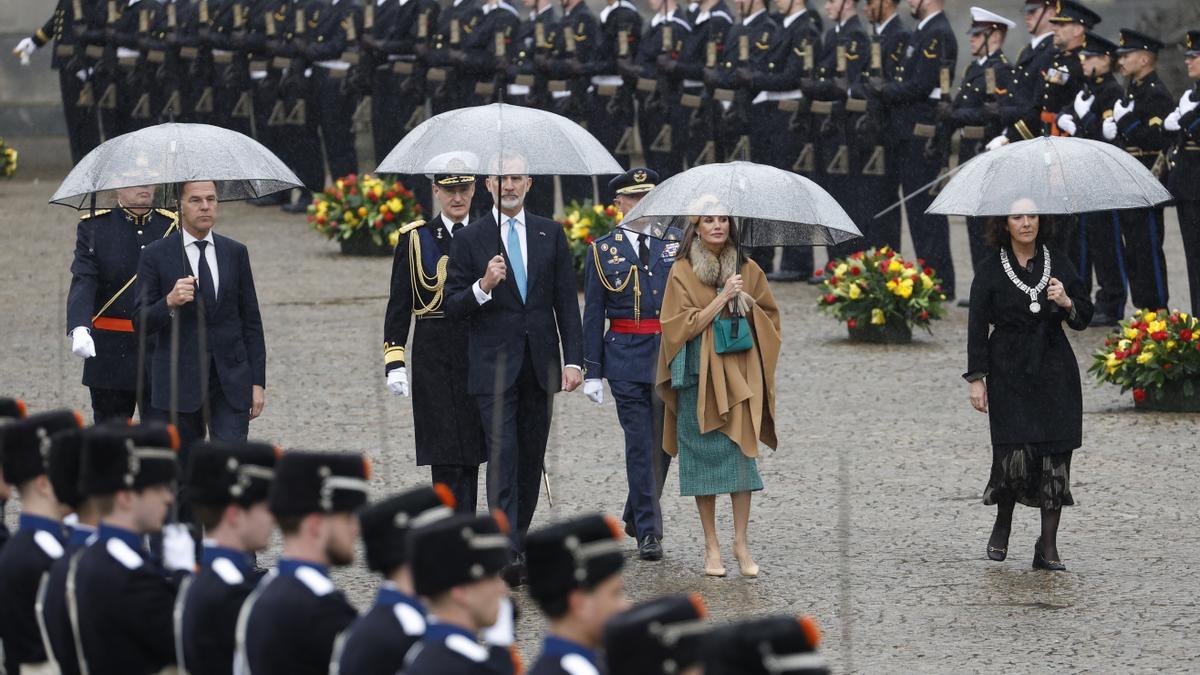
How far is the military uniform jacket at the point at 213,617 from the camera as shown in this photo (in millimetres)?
5047

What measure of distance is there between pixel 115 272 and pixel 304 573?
483 centimetres

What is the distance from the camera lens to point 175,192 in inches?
364

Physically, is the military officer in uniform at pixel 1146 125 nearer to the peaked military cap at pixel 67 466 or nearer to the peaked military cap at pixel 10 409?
the peaked military cap at pixel 10 409

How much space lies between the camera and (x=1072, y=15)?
51.1 ft

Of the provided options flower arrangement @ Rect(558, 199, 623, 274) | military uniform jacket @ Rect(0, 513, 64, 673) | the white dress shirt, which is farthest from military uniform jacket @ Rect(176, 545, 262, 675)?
flower arrangement @ Rect(558, 199, 623, 274)

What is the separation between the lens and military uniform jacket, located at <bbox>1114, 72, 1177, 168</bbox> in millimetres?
14680

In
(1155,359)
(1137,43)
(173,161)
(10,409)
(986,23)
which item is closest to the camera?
(10,409)

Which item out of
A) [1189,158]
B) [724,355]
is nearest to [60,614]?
[724,355]

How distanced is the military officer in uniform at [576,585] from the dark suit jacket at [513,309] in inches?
175

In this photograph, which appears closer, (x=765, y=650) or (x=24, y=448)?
(x=765, y=650)

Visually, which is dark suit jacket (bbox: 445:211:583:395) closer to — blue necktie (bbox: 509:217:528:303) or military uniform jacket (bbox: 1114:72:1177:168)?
blue necktie (bbox: 509:217:528:303)

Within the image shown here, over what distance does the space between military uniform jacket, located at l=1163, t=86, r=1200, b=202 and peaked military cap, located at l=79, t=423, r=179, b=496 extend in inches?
410

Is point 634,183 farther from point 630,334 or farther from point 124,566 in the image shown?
point 124,566

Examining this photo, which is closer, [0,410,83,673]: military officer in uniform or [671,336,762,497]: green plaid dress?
[0,410,83,673]: military officer in uniform
